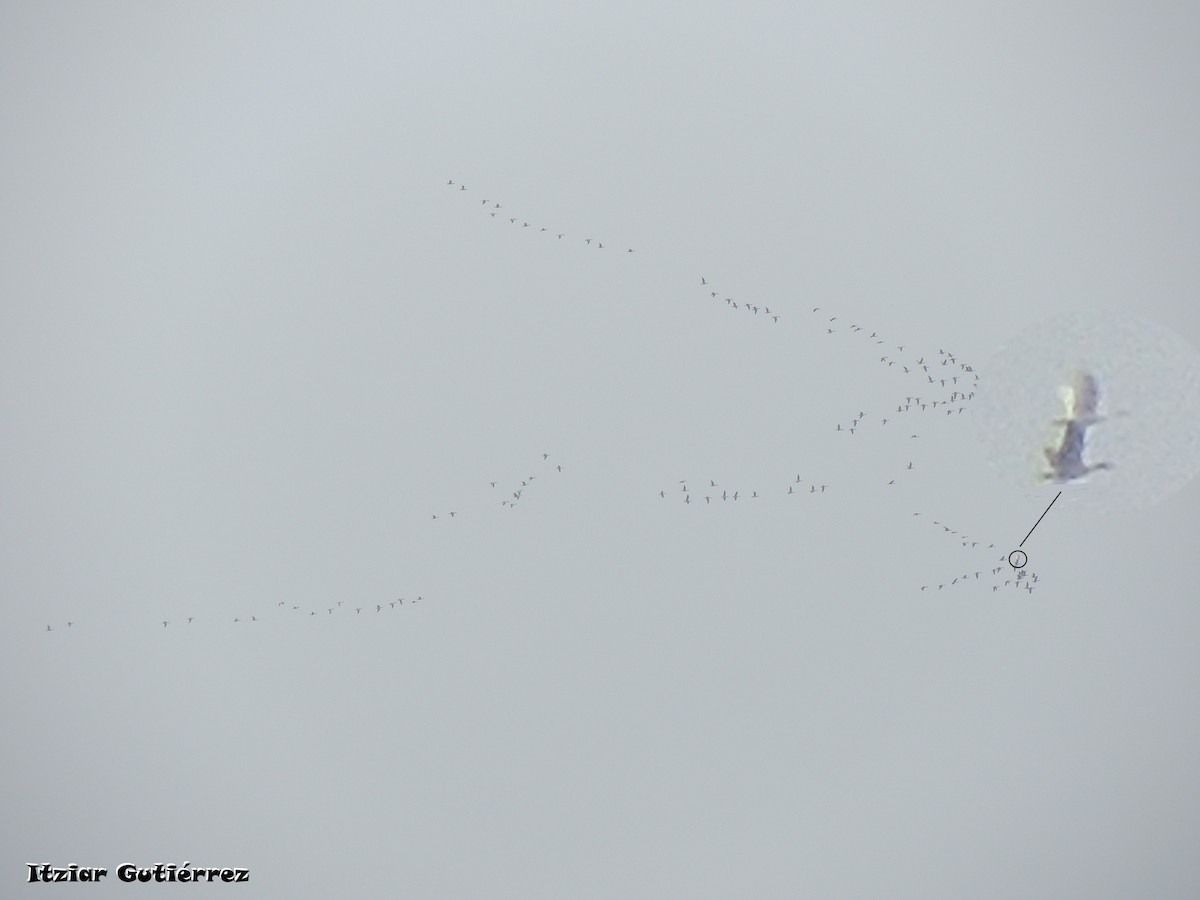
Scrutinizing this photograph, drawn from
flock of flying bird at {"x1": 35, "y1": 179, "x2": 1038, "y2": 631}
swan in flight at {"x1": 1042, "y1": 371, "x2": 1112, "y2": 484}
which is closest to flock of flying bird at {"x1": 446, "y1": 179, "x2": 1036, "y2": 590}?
flock of flying bird at {"x1": 35, "y1": 179, "x2": 1038, "y2": 631}

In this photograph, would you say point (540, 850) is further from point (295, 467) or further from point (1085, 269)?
point (1085, 269)

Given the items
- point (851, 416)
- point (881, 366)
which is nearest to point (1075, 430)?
point (881, 366)

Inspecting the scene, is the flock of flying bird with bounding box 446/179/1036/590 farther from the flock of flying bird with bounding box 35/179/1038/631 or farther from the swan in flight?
the swan in flight

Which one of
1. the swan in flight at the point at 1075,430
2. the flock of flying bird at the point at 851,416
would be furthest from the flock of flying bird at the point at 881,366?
the swan in flight at the point at 1075,430

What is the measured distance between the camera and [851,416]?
26.7 ft

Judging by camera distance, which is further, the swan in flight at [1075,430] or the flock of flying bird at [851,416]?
the flock of flying bird at [851,416]

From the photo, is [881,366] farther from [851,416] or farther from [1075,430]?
[1075,430]

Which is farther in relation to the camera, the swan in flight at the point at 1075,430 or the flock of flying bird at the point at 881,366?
the flock of flying bird at the point at 881,366

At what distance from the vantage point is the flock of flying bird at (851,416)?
8078 mm

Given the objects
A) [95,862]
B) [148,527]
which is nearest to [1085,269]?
[148,527]

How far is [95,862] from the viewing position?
8.11 meters

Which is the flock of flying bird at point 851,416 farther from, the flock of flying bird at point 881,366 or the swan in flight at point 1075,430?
the swan in flight at point 1075,430

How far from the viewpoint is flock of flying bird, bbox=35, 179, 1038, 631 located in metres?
8.08

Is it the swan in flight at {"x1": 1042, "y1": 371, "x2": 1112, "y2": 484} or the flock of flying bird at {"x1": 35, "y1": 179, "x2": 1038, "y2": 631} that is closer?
the swan in flight at {"x1": 1042, "y1": 371, "x2": 1112, "y2": 484}
